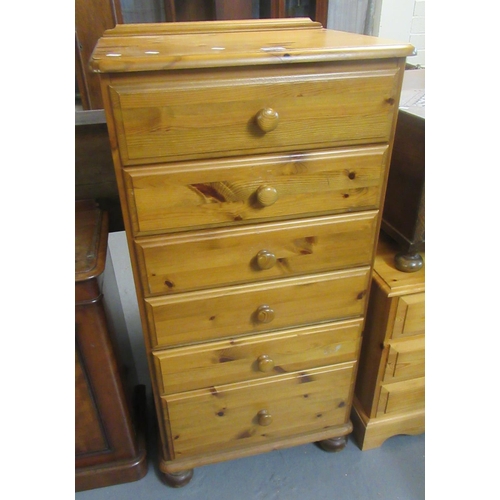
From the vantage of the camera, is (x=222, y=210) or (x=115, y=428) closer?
(x=222, y=210)

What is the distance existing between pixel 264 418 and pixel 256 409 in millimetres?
30

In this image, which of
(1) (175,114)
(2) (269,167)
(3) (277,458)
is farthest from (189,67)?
(3) (277,458)

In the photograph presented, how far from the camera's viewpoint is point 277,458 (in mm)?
1241

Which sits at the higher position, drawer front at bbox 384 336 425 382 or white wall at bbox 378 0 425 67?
white wall at bbox 378 0 425 67

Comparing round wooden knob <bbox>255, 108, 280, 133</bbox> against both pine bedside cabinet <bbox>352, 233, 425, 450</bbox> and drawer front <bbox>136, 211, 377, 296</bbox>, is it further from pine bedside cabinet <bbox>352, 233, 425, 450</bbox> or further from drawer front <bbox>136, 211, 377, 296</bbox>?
pine bedside cabinet <bbox>352, 233, 425, 450</bbox>

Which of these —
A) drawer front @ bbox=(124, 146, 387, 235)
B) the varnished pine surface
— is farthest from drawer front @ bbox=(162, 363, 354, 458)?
the varnished pine surface

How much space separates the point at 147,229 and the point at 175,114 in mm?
215

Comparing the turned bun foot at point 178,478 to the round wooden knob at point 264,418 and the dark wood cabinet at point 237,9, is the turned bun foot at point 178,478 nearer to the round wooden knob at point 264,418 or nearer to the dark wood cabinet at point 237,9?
the round wooden knob at point 264,418

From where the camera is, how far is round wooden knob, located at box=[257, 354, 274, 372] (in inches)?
38.7

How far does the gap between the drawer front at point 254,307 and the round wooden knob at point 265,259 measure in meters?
0.06

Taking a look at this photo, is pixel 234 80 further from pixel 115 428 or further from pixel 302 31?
pixel 115 428

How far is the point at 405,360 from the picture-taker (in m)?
1.13

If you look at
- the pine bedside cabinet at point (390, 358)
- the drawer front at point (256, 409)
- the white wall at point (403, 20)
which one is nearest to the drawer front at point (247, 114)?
the pine bedside cabinet at point (390, 358)

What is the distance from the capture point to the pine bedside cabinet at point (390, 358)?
104 cm
